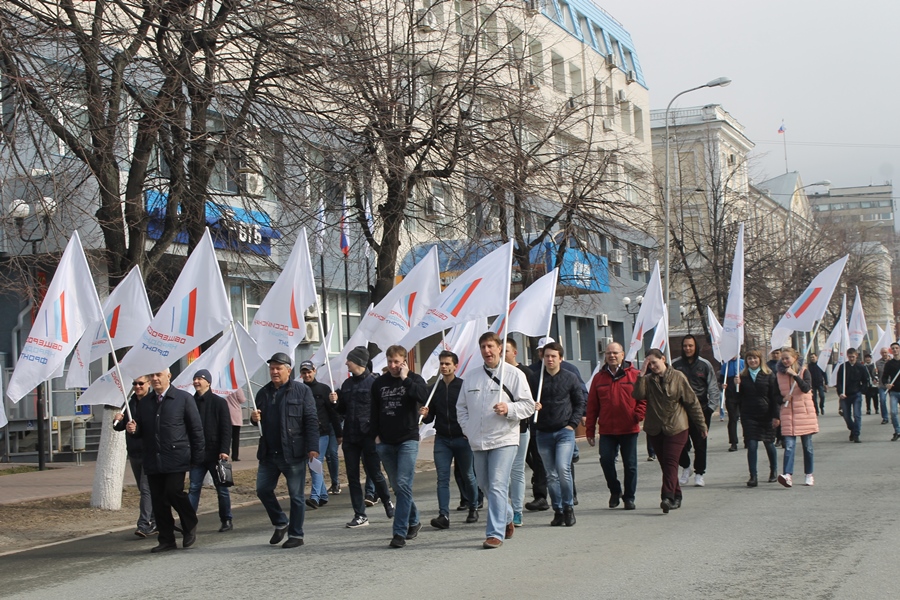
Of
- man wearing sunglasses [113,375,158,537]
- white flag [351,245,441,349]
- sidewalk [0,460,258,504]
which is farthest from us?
sidewalk [0,460,258,504]

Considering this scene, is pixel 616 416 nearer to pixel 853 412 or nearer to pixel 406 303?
pixel 406 303

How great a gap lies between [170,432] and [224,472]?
864 millimetres

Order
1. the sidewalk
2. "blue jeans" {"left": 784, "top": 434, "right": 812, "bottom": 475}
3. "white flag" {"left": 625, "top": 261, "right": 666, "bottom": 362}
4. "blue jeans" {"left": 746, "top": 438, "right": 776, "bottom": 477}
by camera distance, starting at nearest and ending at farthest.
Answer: "blue jeans" {"left": 784, "top": 434, "right": 812, "bottom": 475}, "blue jeans" {"left": 746, "top": 438, "right": 776, "bottom": 477}, the sidewalk, "white flag" {"left": 625, "top": 261, "right": 666, "bottom": 362}

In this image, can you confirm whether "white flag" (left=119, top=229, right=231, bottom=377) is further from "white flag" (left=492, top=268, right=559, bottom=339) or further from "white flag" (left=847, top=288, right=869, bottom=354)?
"white flag" (left=847, top=288, right=869, bottom=354)

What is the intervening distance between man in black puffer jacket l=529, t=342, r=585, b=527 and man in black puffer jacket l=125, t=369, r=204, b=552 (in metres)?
3.27

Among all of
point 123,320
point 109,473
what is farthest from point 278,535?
point 109,473

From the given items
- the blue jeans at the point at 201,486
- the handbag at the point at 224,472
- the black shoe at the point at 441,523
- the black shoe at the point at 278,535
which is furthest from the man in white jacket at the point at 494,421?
the blue jeans at the point at 201,486

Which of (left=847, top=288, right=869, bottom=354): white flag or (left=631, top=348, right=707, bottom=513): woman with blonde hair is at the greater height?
(left=847, top=288, right=869, bottom=354): white flag

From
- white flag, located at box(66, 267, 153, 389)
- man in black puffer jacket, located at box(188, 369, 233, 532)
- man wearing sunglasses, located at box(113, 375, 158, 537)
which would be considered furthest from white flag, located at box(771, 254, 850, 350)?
man wearing sunglasses, located at box(113, 375, 158, 537)

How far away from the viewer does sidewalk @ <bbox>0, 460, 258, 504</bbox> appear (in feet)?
49.9

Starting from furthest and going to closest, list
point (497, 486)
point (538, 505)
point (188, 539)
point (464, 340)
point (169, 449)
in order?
point (464, 340) < point (538, 505) < point (188, 539) < point (169, 449) < point (497, 486)

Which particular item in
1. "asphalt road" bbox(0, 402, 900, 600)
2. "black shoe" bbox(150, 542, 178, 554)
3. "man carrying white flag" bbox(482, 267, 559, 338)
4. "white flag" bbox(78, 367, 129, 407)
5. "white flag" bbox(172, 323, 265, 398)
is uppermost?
"man carrying white flag" bbox(482, 267, 559, 338)

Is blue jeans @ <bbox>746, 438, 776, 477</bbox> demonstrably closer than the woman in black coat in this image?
Yes

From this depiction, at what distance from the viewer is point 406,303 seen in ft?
44.5
